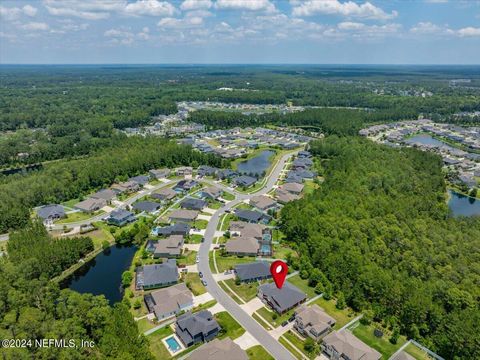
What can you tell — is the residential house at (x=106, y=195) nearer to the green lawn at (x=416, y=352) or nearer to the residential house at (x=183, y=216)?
the residential house at (x=183, y=216)

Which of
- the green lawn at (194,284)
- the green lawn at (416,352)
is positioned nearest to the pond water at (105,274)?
the green lawn at (194,284)

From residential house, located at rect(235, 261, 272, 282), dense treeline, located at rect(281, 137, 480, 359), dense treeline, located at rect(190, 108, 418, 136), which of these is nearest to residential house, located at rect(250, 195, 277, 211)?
dense treeline, located at rect(281, 137, 480, 359)

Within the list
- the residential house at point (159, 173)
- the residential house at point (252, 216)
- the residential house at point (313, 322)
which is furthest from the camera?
the residential house at point (159, 173)

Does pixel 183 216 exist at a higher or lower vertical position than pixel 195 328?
higher

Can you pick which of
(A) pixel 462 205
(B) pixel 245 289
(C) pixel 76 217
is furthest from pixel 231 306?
(A) pixel 462 205

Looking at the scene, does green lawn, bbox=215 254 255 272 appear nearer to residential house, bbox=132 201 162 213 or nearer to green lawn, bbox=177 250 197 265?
green lawn, bbox=177 250 197 265

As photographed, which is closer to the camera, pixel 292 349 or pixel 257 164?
pixel 292 349

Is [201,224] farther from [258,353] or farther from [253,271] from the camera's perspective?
[258,353]
